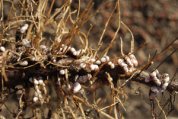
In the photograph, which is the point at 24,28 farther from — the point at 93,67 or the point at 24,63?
the point at 93,67

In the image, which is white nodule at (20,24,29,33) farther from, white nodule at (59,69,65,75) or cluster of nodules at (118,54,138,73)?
cluster of nodules at (118,54,138,73)

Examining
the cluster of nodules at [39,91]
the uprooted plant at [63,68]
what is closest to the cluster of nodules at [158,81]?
→ the uprooted plant at [63,68]

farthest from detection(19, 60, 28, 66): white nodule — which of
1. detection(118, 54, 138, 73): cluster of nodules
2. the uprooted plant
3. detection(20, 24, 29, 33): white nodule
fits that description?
detection(118, 54, 138, 73): cluster of nodules

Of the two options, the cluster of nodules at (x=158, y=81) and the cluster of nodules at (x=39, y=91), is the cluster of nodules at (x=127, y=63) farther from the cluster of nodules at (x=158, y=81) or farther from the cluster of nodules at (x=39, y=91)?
the cluster of nodules at (x=39, y=91)

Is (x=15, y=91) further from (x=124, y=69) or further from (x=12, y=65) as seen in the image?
(x=124, y=69)

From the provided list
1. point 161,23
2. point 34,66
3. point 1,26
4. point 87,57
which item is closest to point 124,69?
point 87,57
